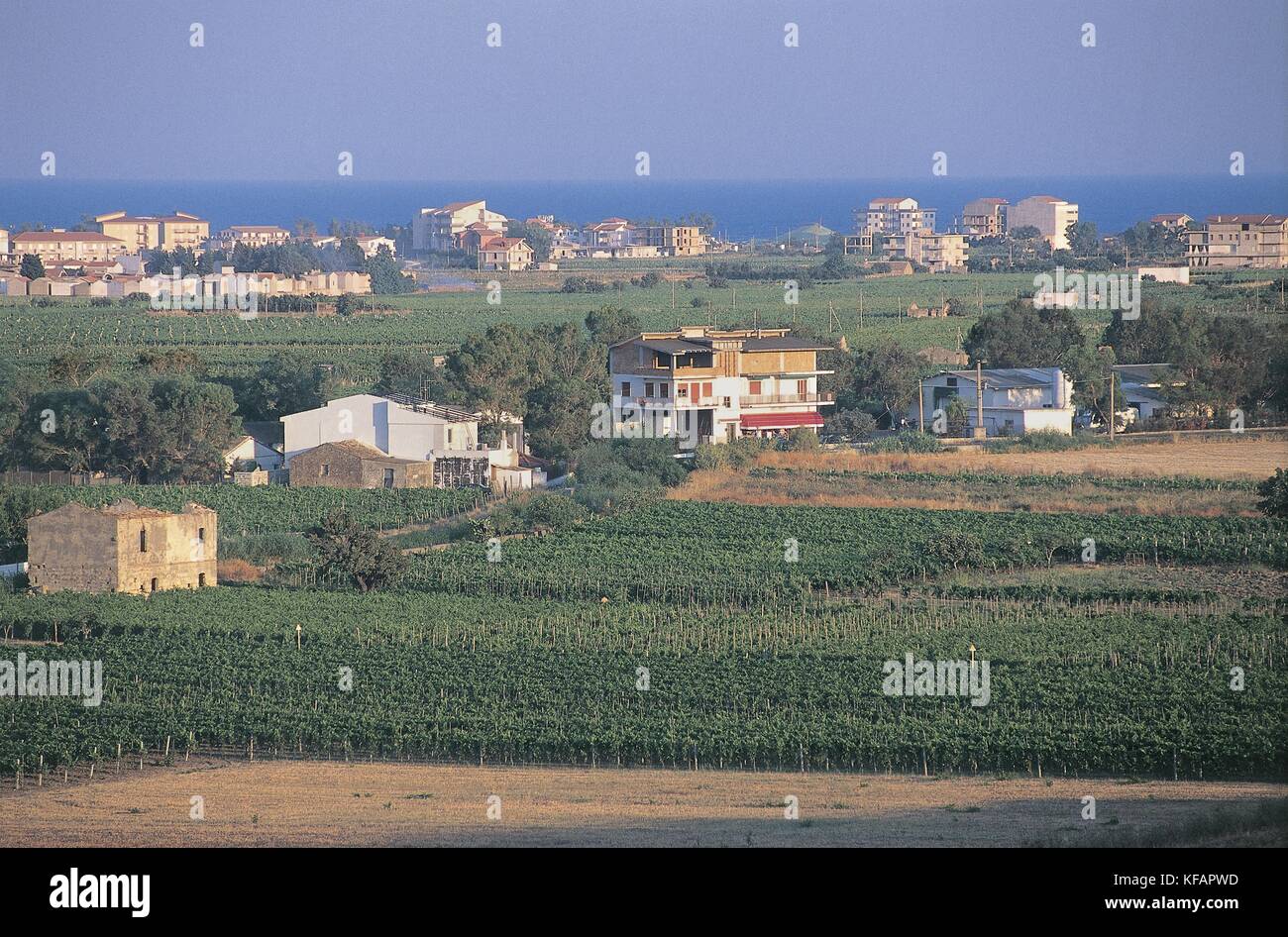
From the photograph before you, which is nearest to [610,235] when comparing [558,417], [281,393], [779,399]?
[281,393]

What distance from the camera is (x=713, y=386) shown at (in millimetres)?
49125

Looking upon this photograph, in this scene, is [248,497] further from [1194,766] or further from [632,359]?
→ [1194,766]

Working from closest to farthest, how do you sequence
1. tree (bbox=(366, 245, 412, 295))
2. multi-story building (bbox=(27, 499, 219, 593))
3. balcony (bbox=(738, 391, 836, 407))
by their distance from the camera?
1. multi-story building (bbox=(27, 499, 219, 593))
2. balcony (bbox=(738, 391, 836, 407))
3. tree (bbox=(366, 245, 412, 295))

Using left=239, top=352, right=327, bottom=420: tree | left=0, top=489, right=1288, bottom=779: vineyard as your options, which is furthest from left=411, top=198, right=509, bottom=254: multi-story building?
left=0, top=489, right=1288, bottom=779: vineyard

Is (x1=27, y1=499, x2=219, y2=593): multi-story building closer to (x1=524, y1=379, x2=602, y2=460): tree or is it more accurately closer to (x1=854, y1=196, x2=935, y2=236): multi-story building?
(x1=524, y1=379, x2=602, y2=460): tree

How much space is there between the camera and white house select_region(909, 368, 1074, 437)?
4984 centimetres

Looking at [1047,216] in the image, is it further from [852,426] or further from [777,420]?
[777,420]

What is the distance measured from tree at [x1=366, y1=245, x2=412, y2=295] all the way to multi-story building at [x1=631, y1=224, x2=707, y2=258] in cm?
3706

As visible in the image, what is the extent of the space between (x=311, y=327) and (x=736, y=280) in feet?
116

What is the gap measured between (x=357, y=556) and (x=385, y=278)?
3188 inches

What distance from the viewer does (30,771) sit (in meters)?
24.1

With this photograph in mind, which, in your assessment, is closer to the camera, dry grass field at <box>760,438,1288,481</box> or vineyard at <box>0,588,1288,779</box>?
vineyard at <box>0,588,1288,779</box>

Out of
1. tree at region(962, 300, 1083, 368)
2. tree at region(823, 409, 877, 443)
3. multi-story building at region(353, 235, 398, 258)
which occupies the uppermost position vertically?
multi-story building at region(353, 235, 398, 258)
